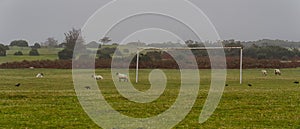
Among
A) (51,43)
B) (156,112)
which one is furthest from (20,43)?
(156,112)

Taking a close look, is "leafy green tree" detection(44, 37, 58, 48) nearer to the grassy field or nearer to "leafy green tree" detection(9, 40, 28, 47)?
"leafy green tree" detection(9, 40, 28, 47)

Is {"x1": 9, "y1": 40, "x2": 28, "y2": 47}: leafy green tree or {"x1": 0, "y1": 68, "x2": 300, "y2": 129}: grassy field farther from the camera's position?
{"x1": 9, "y1": 40, "x2": 28, "y2": 47}: leafy green tree

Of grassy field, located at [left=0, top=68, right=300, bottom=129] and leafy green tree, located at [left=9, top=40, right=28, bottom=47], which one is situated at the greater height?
leafy green tree, located at [left=9, top=40, right=28, bottom=47]

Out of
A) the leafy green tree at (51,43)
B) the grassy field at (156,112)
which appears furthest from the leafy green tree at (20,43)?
the grassy field at (156,112)

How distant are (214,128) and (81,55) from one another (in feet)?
244

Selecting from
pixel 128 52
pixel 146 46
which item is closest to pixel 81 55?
pixel 128 52

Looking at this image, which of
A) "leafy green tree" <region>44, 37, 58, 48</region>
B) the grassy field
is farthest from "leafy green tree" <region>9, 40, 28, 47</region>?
the grassy field

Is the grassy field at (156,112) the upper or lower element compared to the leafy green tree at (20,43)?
lower

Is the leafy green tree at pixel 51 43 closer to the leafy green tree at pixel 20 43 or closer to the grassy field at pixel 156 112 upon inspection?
the leafy green tree at pixel 20 43

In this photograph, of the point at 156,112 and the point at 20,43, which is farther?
the point at 20,43

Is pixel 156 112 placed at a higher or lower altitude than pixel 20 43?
lower

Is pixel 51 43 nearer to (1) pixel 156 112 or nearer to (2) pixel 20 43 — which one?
(2) pixel 20 43

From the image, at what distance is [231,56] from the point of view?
115750 mm

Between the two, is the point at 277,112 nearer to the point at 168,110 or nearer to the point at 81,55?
the point at 168,110
